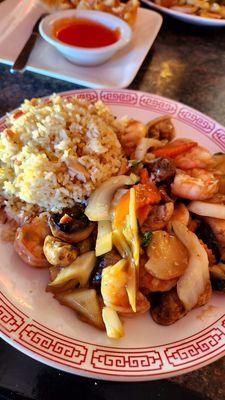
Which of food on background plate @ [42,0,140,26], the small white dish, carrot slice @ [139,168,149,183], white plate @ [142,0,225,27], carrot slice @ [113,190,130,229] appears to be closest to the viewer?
carrot slice @ [113,190,130,229]

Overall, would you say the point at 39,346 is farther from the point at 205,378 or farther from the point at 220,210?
the point at 220,210

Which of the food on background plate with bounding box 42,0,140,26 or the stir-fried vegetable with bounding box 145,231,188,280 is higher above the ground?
the food on background plate with bounding box 42,0,140,26

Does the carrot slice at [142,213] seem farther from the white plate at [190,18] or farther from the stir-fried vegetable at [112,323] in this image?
the white plate at [190,18]

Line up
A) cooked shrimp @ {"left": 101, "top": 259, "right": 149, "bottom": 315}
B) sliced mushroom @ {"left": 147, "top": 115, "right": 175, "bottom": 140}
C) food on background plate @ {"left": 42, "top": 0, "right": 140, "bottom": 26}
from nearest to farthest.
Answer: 1. cooked shrimp @ {"left": 101, "top": 259, "right": 149, "bottom": 315}
2. sliced mushroom @ {"left": 147, "top": 115, "right": 175, "bottom": 140}
3. food on background plate @ {"left": 42, "top": 0, "right": 140, "bottom": 26}

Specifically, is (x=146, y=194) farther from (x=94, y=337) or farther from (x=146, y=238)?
(x=94, y=337)

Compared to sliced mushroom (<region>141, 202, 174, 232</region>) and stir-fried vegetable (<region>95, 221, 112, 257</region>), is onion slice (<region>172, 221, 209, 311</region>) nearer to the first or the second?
sliced mushroom (<region>141, 202, 174, 232</region>)

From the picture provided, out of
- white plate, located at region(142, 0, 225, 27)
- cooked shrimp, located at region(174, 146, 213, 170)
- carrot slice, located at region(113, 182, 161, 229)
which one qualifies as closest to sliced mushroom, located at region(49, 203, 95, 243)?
carrot slice, located at region(113, 182, 161, 229)

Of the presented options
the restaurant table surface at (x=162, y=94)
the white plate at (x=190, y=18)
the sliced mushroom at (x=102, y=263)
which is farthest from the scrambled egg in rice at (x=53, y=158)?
the white plate at (x=190, y=18)
